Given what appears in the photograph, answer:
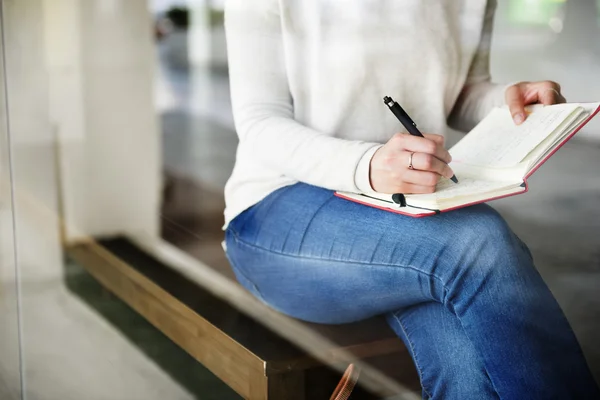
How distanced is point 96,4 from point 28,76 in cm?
22

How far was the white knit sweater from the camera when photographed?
0.72m

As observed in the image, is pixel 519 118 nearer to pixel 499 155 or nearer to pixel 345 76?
pixel 499 155

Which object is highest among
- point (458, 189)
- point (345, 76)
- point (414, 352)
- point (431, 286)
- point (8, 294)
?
point (345, 76)

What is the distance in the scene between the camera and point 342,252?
841 mm

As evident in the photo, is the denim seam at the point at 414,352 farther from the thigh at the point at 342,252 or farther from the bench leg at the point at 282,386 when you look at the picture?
the bench leg at the point at 282,386

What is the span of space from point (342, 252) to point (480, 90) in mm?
250

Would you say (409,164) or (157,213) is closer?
(409,164)

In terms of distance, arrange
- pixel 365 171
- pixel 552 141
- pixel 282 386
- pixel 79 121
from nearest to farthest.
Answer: pixel 552 141, pixel 365 171, pixel 282 386, pixel 79 121

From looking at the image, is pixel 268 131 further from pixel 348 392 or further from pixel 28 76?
pixel 28 76

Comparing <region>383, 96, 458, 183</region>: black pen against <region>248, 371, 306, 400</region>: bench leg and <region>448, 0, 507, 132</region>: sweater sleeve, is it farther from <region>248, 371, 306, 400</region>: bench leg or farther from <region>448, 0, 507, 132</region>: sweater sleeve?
<region>248, 371, 306, 400</region>: bench leg

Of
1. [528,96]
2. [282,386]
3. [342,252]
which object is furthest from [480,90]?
[282,386]

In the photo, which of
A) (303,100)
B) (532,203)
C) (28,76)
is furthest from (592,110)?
(28,76)

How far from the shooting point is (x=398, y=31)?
0.74 m

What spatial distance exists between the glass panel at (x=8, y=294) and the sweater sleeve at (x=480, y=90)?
1.05 metres
